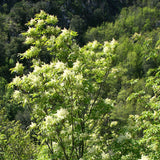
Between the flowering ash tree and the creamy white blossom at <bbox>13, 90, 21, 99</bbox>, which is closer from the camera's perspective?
the flowering ash tree

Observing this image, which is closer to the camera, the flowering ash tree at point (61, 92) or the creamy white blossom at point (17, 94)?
the flowering ash tree at point (61, 92)

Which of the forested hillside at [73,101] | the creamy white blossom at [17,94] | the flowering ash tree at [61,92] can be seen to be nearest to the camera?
→ the flowering ash tree at [61,92]

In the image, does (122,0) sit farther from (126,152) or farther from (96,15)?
(126,152)

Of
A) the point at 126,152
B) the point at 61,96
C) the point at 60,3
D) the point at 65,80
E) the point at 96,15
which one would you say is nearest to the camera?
the point at 65,80

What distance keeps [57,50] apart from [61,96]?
1393 mm

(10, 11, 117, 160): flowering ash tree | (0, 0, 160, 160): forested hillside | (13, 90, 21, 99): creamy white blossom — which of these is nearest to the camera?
(10, 11, 117, 160): flowering ash tree

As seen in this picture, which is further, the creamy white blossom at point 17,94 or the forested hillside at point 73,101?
the creamy white blossom at point 17,94

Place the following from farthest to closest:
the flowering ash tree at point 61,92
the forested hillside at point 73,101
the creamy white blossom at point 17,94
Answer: the creamy white blossom at point 17,94 < the forested hillside at point 73,101 < the flowering ash tree at point 61,92

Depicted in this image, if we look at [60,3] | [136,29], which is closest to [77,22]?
[60,3]

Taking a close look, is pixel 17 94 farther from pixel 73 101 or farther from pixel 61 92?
pixel 73 101

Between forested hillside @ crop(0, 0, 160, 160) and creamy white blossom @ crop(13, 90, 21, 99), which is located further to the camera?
creamy white blossom @ crop(13, 90, 21, 99)

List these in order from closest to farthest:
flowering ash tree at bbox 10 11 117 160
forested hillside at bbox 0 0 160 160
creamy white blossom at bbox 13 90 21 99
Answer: flowering ash tree at bbox 10 11 117 160, forested hillside at bbox 0 0 160 160, creamy white blossom at bbox 13 90 21 99

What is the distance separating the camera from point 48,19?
4.58m

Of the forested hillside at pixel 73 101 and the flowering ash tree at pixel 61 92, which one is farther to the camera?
the forested hillside at pixel 73 101
